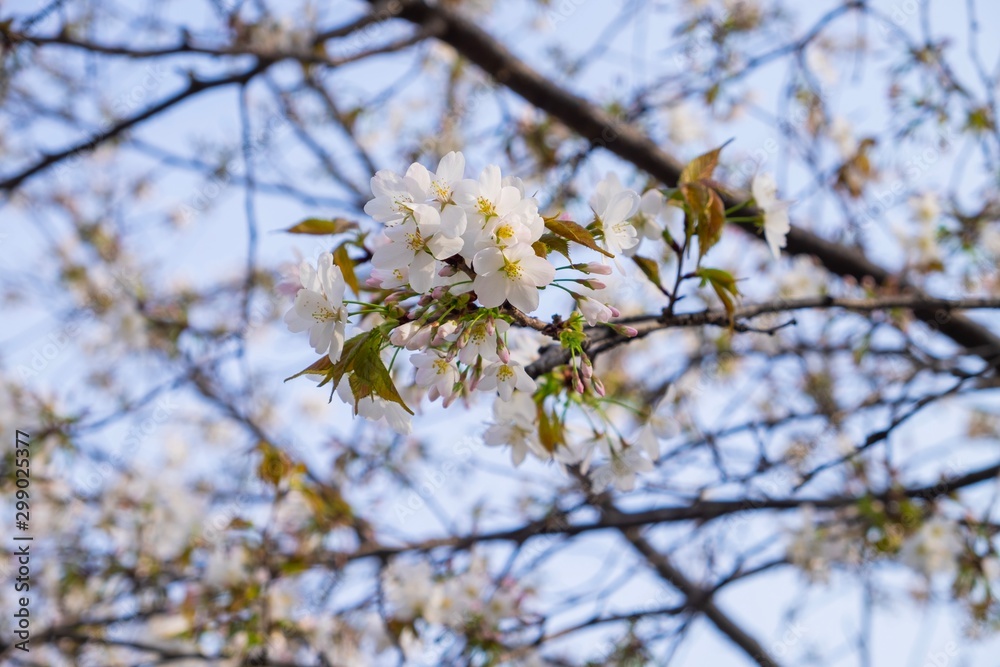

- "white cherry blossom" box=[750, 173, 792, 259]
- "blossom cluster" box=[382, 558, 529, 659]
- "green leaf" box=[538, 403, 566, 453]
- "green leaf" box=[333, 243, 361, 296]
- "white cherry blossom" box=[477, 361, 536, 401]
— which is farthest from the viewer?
"blossom cluster" box=[382, 558, 529, 659]

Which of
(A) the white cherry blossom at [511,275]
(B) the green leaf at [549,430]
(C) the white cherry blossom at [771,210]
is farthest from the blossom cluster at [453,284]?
(C) the white cherry blossom at [771,210]

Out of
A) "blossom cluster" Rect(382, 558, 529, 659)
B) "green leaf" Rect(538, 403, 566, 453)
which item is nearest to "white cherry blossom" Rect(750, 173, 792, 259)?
"green leaf" Rect(538, 403, 566, 453)

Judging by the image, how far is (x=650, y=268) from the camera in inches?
49.1

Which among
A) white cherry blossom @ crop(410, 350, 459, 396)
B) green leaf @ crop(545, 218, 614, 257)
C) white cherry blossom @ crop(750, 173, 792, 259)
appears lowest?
white cherry blossom @ crop(410, 350, 459, 396)

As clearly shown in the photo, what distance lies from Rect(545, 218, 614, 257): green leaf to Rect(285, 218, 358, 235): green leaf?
1.46ft

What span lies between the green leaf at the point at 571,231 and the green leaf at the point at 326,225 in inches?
17.5

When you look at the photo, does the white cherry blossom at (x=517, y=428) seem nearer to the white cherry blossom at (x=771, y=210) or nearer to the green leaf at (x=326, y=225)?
the green leaf at (x=326, y=225)

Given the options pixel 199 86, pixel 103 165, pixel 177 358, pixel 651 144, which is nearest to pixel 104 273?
pixel 103 165

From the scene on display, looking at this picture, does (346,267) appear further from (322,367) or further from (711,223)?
(711,223)

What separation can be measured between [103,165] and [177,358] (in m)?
2.54

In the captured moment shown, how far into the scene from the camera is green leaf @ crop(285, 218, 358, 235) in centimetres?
126

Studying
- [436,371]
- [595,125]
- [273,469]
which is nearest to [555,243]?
[436,371]

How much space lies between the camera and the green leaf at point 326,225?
4.14ft

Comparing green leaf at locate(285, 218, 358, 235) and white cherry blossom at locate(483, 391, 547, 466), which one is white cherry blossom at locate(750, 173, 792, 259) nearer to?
white cherry blossom at locate(483, 391, 547, 466)
